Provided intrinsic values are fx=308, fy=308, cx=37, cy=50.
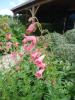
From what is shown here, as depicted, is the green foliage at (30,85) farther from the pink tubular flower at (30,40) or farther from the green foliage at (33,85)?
the pink tubular flower at (30,40)

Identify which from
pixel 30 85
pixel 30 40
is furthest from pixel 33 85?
pixel 30 40

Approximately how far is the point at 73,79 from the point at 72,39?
3.39 metres

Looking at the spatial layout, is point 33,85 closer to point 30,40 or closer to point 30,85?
point 30,85

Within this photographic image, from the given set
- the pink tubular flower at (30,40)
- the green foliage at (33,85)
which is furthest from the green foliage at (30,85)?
the pink tubular flower at (30,40)

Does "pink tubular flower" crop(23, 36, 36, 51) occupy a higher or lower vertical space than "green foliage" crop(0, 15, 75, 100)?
higher

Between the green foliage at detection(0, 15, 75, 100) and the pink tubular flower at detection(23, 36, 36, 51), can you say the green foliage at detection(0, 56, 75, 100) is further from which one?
the pink tubular flower at detection(23, 36, 36, 51)

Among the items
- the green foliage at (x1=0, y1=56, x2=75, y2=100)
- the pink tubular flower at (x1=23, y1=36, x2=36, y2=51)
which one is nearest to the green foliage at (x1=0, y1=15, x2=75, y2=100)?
the green foliage at (x1=0, y1=56, x2=75, y2=100)

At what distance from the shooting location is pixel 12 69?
388 cm

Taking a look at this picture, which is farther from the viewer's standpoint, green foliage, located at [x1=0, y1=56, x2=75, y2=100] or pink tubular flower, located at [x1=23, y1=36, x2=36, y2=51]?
green foliage, located at [x1=0, y1=56, x2=75, y2=100]

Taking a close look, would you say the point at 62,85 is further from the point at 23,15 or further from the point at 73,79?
the point at 23,15

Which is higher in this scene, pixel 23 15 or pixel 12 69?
pixel 23 15

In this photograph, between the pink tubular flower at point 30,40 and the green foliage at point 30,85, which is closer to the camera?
the pink tubular flower at point 30,40

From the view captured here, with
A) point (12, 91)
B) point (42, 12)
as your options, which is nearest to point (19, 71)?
point (12, 91)

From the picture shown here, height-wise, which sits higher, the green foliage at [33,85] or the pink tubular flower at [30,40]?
the pink tubular flower at [30,40]
